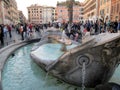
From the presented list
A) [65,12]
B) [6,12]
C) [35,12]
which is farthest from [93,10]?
[35,12]

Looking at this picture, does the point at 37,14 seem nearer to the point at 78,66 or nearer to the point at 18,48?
the point at 18,48

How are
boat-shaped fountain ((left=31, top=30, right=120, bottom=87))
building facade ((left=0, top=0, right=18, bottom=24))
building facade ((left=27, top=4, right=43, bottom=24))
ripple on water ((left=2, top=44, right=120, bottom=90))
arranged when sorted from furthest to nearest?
building facade ((left=27, top=4, right=43, bottom=24)), building facade ((left=0, top=0, right=18, bottom=24)), ripple on water ((left=2, top=44, right=120, bottom=90)), boat-shaped fountain ((left=31, top=30, right=120, bottom=87))

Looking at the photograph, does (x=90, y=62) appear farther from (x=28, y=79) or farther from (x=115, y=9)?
(x=115, y=9)

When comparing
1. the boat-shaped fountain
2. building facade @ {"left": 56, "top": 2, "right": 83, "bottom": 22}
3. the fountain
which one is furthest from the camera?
building facade @ {"left": 56, "top": 2, "right": 83, "bottom": 22}

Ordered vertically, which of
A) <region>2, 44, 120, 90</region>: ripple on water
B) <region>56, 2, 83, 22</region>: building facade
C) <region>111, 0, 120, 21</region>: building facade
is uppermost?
<region>56, 2, 83, 22</region>: building facade

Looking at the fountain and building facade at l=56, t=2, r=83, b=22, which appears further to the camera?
building facade at l=56, t=2, r=83, b=22

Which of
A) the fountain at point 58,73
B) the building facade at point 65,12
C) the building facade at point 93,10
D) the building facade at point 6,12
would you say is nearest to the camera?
the fountain at point 58,73

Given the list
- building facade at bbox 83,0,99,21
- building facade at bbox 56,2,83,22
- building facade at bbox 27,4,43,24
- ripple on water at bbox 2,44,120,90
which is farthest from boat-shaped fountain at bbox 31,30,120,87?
building facade at bbox 27,4,43,24

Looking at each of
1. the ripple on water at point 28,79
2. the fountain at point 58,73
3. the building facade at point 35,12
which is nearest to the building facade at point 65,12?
the building facade at point 35,12

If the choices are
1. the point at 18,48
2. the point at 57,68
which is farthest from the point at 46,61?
the point at 18,48

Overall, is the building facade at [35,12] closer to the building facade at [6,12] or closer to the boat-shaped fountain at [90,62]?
the building facade at [6,12]

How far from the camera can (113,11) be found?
4034 centimetres

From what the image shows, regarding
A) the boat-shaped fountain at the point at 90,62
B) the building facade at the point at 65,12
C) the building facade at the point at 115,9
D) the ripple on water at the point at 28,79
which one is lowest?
the ripple on water at the point at 28,79

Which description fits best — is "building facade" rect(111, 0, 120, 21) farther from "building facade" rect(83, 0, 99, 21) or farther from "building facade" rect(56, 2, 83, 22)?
"building facade" rect(56, 2, 83, 22)
